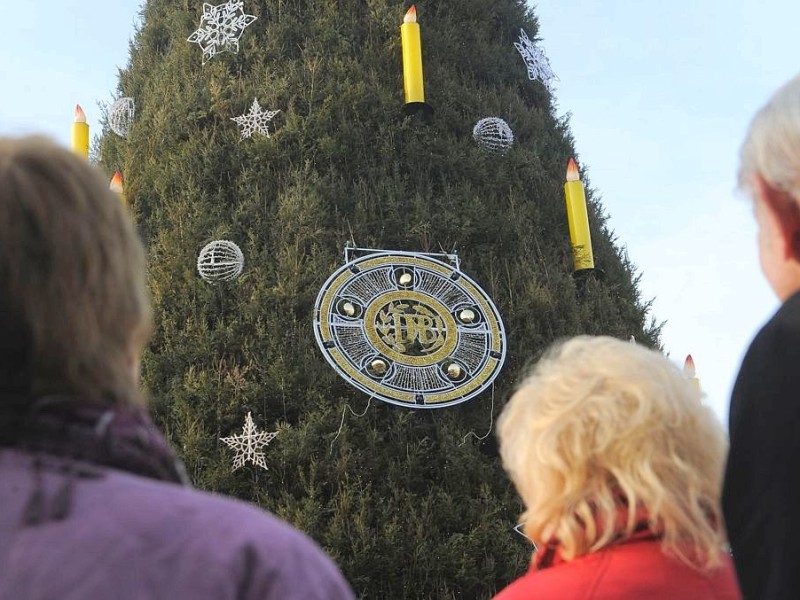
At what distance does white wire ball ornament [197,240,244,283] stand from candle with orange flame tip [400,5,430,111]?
1.83 metres

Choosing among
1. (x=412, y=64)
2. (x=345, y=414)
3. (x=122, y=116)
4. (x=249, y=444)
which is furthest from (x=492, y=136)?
(x=249, y=444)

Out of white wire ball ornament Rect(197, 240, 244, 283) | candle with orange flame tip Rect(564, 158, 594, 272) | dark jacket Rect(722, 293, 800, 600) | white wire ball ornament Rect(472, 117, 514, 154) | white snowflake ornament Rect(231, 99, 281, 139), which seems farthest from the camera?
white wire ball ornament Rect(472, 117, 514, 154)

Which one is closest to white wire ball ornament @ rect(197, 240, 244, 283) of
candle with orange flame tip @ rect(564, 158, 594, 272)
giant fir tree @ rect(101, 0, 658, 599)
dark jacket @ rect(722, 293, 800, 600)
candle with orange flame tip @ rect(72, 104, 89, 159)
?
giant fir tree @ rect(101, 0, 658, 599)

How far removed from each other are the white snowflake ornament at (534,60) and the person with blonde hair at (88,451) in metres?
7.02

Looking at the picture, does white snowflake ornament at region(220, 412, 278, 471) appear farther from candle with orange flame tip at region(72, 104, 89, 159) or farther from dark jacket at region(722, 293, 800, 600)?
dark jacket at region(722, 293, 800, 600)

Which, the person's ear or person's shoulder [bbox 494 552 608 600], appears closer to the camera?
the person's ear

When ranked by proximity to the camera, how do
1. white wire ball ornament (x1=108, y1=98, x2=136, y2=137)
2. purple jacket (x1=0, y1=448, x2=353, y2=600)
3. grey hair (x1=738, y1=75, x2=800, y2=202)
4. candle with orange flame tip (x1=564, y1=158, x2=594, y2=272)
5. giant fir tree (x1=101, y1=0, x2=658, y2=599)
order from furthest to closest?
white wire ball ornament (x1=108, y1=98, x2=136, y2=137) → candle with orange flame tip (x1=564, y1=158, x2=594, y2=272) → giant fir tree (x1=101, y1=0, x2=658, y2=599) → grey hair (x1=738, y1=75, x2=800, y2=202) → purple jacket (x1=0, y1=448, x2=353, y2=600)

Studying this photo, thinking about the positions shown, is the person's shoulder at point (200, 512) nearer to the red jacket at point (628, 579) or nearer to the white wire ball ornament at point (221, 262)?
the red jacket at point (628, 579)

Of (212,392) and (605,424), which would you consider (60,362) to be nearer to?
(605,424)

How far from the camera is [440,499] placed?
5.18 meters

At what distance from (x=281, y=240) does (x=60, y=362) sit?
191 inches

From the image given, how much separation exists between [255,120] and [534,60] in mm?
2673

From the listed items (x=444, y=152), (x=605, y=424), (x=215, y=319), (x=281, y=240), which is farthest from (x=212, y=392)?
(x=605, y=424)

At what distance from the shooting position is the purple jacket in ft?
3.09
